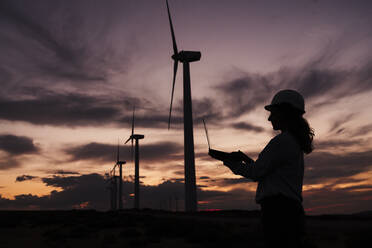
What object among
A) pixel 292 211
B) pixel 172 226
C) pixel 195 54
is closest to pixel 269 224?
pixel 292 211

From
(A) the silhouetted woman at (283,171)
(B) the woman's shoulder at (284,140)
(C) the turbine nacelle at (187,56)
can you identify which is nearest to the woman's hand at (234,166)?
(A) the silhouetted woman at (283,171)

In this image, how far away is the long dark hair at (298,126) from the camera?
4984 millimetres

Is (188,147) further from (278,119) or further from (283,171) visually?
(283,171)

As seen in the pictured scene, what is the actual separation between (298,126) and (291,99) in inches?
15.9

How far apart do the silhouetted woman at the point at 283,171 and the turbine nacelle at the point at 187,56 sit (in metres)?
50.7

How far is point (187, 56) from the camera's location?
55875 mm

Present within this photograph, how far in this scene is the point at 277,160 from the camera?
458cm

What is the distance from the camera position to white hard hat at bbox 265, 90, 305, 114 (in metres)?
4.92

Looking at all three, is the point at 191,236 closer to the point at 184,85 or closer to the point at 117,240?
the point at 117,240

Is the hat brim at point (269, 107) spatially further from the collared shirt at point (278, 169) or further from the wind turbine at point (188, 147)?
the wind turbine at point (188, 147)

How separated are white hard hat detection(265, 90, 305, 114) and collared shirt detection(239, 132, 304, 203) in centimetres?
44

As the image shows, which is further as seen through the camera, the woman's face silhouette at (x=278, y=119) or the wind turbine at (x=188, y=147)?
the wind turbine at (x=188, y=147)

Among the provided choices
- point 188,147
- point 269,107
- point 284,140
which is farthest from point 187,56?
point 284,140

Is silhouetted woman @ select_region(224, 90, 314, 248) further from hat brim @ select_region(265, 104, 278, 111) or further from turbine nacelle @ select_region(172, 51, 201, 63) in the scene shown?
turbine nacelle @ select_region(172, 51, 201, 63)
